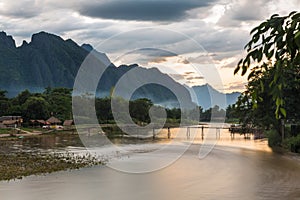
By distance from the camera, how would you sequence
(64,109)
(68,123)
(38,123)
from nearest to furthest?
(38,123), (68,123), (64,109)

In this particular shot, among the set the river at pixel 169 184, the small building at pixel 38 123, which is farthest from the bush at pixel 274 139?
the small building at pixel 38 123

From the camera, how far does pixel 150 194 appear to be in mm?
13695

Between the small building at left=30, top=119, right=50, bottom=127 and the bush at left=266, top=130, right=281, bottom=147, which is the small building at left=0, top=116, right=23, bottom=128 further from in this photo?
the bush at left=266, top=130, right=281, bottom=147

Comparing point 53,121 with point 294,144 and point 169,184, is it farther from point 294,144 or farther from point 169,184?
point 169,184

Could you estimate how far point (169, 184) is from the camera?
1559 centimetres

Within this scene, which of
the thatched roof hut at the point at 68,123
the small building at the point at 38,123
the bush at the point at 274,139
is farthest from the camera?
the thatched roof hut at the point at 68,123

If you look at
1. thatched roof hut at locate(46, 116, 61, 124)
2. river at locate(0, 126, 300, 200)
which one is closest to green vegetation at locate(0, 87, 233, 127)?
thatched roof hut at locate(46, 116, 61, 124)

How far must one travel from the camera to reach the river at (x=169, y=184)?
13305mm

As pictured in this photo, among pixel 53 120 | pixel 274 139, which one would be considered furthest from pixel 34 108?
pixel 274 139

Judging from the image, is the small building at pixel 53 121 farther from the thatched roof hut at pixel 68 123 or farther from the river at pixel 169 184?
the river at pixel 169 184

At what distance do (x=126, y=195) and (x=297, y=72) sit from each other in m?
17.6

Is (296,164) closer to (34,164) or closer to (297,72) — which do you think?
(297,72)

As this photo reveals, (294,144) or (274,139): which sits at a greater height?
(274,139)

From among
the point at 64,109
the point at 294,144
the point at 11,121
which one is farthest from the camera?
the point at 64,109
